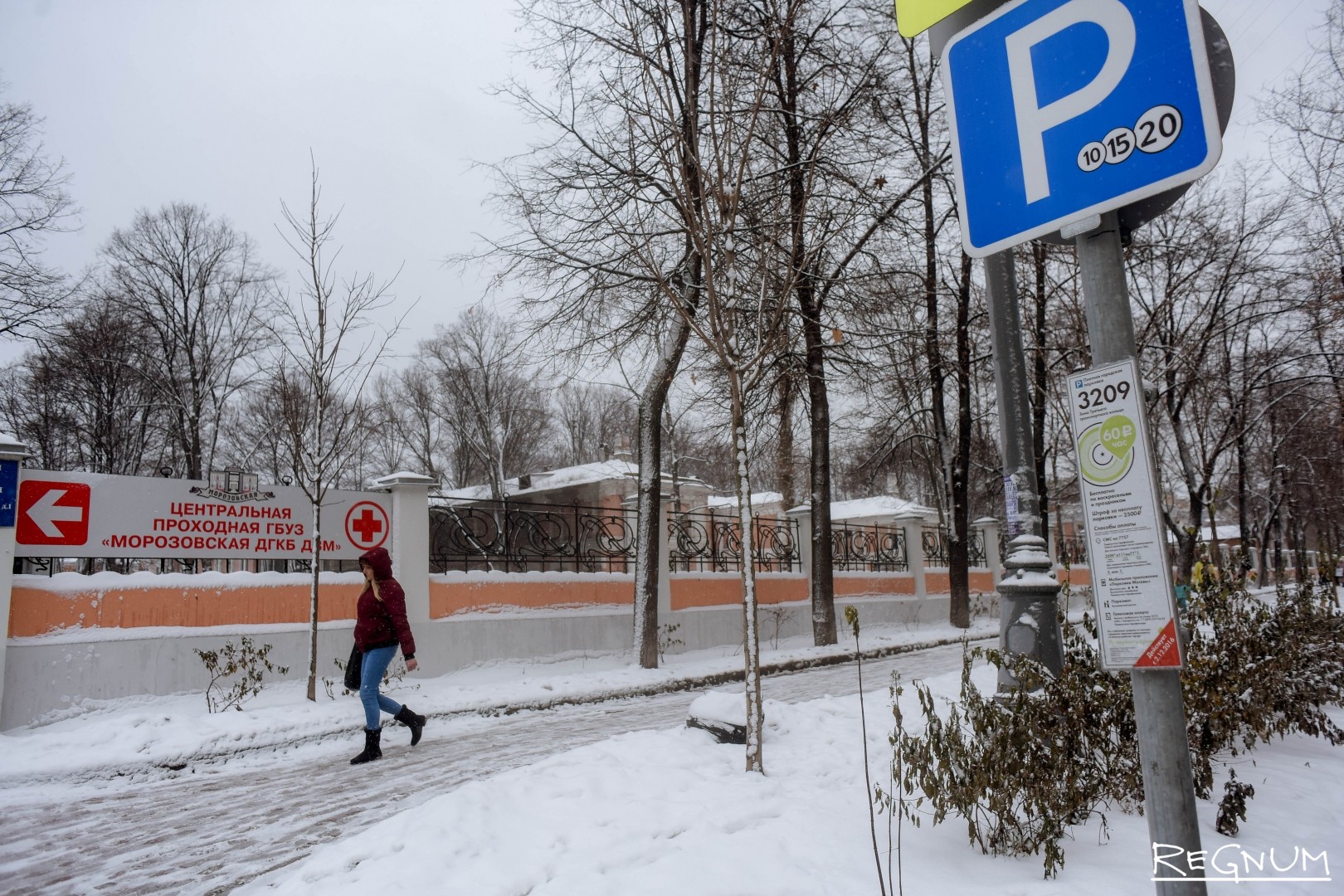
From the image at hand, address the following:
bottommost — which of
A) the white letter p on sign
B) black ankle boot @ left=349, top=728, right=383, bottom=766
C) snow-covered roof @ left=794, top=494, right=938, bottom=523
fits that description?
black ankle boot @ left=349, top=728, right=383, bottom=766

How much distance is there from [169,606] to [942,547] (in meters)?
20.8

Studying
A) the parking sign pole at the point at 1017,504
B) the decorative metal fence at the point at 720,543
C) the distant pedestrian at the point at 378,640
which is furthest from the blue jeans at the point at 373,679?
the decorative metal fence at the point at 720,543

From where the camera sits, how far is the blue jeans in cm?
Answer: 731

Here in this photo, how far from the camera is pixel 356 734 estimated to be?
856 cm

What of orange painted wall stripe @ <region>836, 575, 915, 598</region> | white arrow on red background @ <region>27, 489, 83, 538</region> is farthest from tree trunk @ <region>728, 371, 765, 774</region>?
orange painted wall stripe @ <region>836, 575, 915, 598</region>

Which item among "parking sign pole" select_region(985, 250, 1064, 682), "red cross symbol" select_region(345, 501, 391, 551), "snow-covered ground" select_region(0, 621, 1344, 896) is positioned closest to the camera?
"snow-covered ground" select_region(0, 621, 1344, 896)

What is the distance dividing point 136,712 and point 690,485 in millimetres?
29815

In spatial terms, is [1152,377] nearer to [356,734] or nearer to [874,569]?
[874,569]

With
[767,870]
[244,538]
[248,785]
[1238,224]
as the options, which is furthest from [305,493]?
[1238,224]

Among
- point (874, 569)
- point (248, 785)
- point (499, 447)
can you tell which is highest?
point (499, 447)

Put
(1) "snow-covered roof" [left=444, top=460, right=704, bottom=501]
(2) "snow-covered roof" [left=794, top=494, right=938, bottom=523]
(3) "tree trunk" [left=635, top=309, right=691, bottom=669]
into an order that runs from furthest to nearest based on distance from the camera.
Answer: (2) "snow-covered roof" [left=794, top=494, right=938, bottom=523]
(1) "snow-covered roof" [left=444, top=460, right=704, bottom=501]
(3) "tree trunk" [left=635, top=309, right=691, bottom=669]

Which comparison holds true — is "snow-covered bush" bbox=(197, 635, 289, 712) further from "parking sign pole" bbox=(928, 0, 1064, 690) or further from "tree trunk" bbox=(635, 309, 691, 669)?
"parking sign pole" bbox=(928, 0, 1064, 690)

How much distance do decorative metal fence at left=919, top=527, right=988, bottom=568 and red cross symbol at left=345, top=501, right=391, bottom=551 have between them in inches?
590

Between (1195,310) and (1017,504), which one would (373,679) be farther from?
(1195,310)
